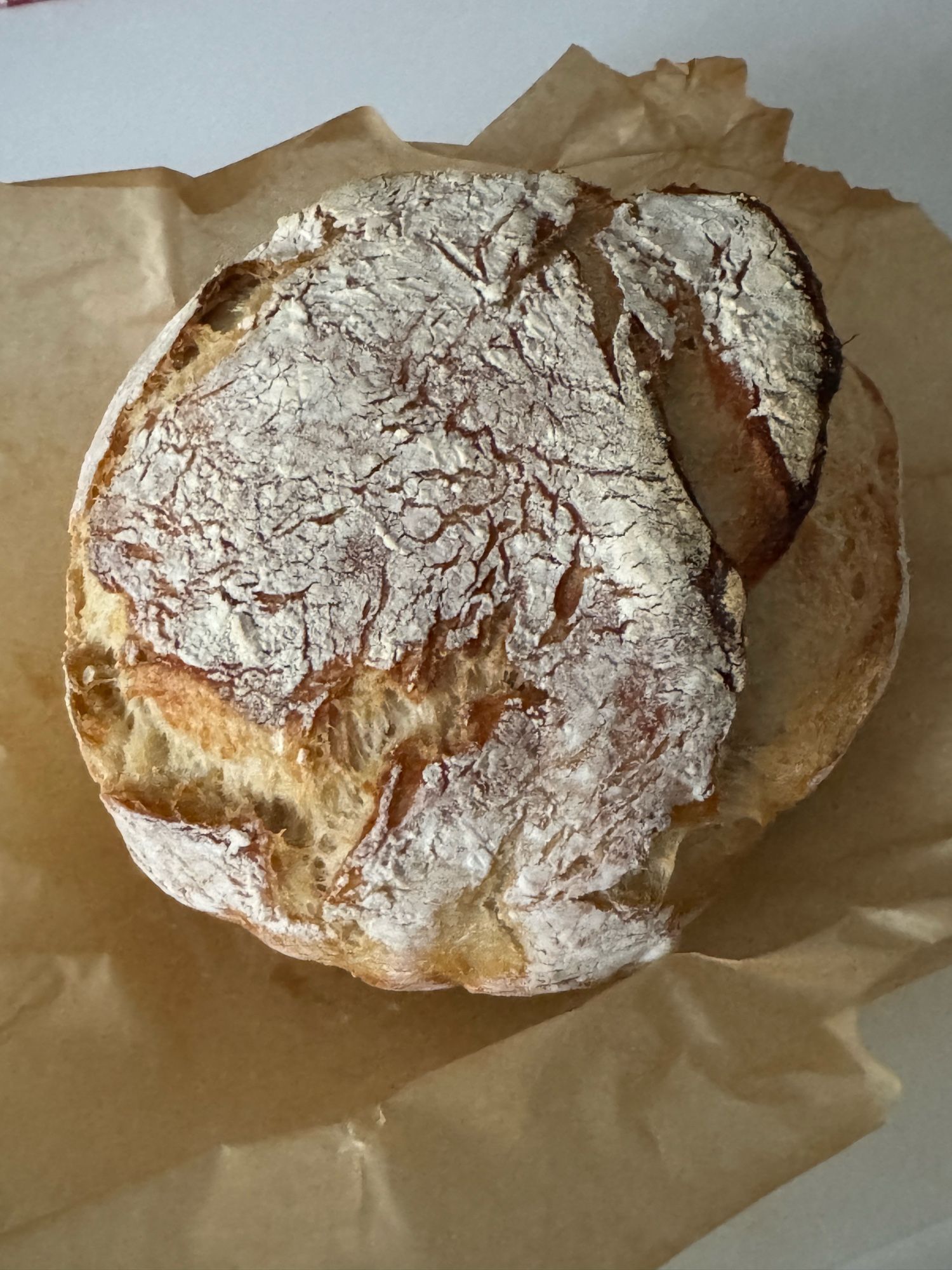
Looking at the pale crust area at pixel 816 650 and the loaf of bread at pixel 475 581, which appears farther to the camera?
the pale crust area at pixel 816 650

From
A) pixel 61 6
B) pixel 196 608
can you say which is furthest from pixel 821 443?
pixel 61 6

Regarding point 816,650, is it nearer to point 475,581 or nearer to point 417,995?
point 475,581

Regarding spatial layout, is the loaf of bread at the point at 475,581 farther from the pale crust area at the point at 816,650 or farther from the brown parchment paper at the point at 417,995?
the brown parchment paper at the point at 417,995

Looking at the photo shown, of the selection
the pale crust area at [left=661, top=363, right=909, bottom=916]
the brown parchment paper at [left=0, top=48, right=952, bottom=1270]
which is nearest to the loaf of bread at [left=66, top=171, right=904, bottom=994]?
the pale crust area at [left=661, top=363, right=909, bottom=916]

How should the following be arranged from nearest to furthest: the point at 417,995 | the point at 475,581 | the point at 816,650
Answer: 1. the point at 475,581
2. the point at 816,650
3. the point at 417,995

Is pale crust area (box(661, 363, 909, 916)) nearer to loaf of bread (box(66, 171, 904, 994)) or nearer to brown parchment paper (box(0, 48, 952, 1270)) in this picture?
loaf of bread (box(66, 171, 904, 994))

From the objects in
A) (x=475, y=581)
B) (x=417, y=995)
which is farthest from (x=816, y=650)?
(x=417, y=995)

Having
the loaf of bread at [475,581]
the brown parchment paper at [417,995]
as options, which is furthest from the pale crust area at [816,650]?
the brown parchment paper at [417,995]
